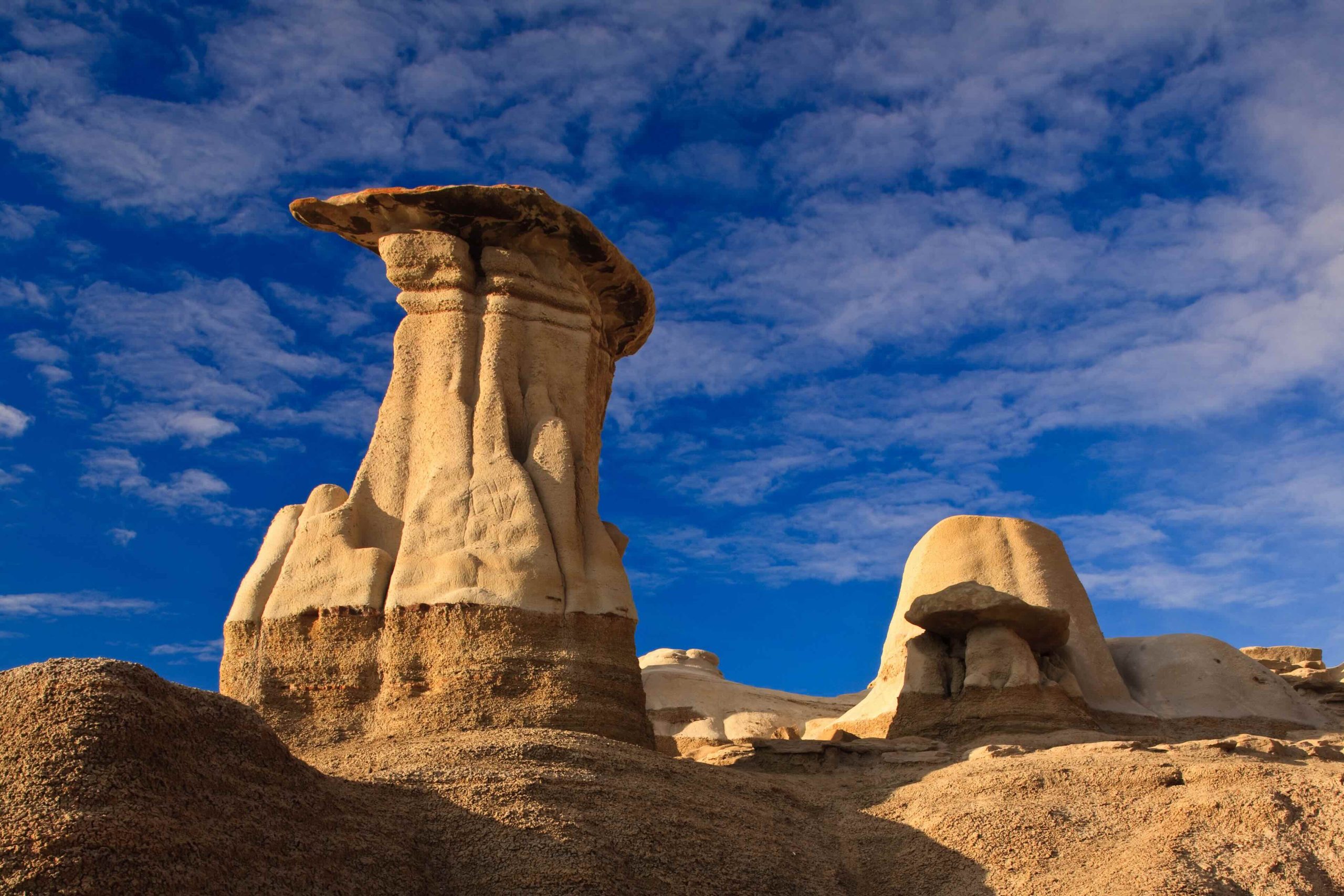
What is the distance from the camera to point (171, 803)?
7.06 metres

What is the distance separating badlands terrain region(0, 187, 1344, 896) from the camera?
7363 millimetres

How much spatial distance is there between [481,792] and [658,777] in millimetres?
1861

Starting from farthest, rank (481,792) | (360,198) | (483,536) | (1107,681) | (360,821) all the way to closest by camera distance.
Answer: (1107,681) < (360,198) < (483,536) < (481,792) < (360,821)

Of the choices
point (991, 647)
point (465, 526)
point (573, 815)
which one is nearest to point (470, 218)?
point (465, 526)

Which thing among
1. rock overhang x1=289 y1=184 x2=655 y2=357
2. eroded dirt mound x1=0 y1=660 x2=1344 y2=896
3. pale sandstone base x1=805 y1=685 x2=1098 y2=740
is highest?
rock overhang x1=289 y1=184 x2=655 y2=357

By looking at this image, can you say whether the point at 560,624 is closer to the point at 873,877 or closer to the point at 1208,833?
the point at 873,877

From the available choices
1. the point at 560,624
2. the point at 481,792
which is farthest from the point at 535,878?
the point at 560,624

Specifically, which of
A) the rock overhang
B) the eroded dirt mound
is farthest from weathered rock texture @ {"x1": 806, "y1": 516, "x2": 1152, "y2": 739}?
the rock overhang

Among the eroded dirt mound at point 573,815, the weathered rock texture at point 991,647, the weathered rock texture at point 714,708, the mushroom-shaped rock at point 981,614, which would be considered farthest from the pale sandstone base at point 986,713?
Result: the weathered rock texture at point 714,708

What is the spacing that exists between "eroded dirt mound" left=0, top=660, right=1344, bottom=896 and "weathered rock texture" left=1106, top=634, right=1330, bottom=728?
418cm

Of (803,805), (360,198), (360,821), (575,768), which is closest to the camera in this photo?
(360,821)

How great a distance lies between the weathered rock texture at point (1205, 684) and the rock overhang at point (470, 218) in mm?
9448

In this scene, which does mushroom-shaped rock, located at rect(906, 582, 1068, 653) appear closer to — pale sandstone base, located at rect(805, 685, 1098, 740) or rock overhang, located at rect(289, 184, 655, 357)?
pale sandstone base, located at rect(805, 685, 1098, 740)

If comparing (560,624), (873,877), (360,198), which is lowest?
(873,877)
